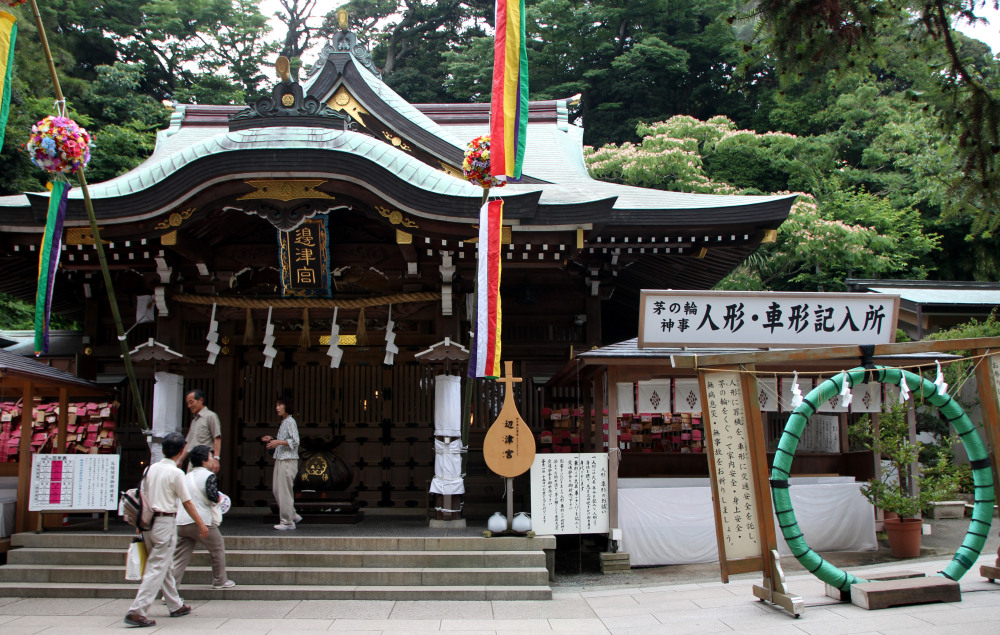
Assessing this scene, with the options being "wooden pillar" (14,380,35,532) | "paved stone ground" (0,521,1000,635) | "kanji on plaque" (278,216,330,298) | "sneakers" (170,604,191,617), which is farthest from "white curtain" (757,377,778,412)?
"wooden pillar" (14,380,35,532)

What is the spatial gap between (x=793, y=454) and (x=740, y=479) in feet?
1.80

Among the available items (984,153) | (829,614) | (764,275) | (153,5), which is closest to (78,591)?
(829,614)

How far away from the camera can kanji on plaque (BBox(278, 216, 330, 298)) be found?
32.0 ft

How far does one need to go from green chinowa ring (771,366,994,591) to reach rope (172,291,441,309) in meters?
5.34

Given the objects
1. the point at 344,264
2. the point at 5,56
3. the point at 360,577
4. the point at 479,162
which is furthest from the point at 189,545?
Result: the point at 5,56

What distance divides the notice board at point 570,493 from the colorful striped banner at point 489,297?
145cm

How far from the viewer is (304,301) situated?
409 inches

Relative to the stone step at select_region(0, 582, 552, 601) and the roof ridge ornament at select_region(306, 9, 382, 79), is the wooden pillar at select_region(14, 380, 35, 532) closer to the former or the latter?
the stone step at select_region(0, 582, 552, 601)

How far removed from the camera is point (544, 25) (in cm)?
3147

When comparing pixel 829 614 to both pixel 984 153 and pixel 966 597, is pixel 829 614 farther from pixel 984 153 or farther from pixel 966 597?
pixel 984 153

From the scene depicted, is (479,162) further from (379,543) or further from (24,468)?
(24,468)

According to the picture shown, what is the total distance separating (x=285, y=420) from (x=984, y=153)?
7.73m

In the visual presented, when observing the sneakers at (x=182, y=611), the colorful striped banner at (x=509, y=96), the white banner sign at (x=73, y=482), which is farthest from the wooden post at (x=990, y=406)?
the white banner sign at (x=73, y=482)

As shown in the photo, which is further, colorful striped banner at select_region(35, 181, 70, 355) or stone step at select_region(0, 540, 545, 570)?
colorful striped banner at select_region(35, 181, 70, 355)
